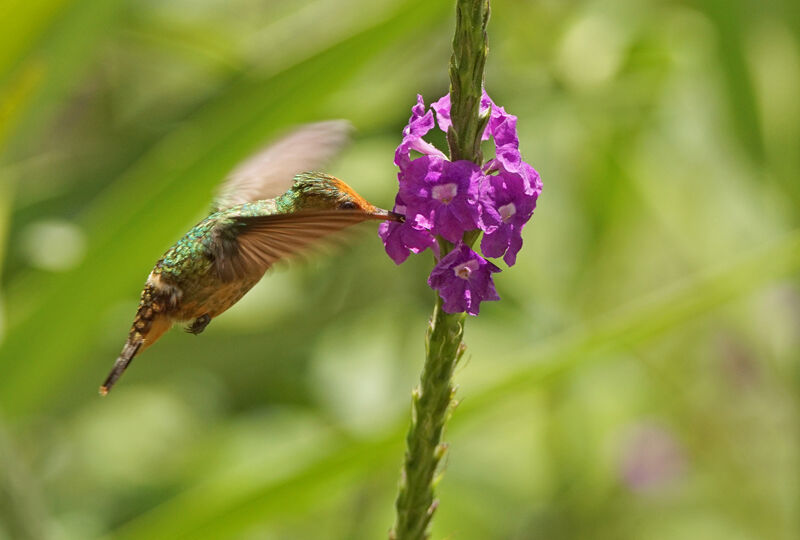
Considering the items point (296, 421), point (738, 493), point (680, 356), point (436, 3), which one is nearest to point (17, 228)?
point (296, 421)

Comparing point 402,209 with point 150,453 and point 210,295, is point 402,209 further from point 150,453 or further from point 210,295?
point 150,453

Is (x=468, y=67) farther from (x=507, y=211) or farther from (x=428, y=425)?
(x=428, y=425)

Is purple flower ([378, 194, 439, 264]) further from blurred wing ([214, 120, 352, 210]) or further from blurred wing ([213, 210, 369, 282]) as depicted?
blurred wing ([214, 120, 352, 210])

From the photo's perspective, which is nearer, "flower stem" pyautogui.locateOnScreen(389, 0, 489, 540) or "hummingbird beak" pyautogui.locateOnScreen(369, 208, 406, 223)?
"flower stem" pyautogui.locateOnScreen(389, 0, 489, 540)

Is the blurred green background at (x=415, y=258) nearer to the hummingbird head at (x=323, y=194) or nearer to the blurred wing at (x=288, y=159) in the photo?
the blurred wing at (x=288, y=159)

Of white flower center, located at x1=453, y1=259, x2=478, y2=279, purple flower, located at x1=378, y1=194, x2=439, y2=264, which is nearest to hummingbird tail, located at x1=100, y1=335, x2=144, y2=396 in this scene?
purple flower, located at x1=378, y1=194, x2=439, y2=264

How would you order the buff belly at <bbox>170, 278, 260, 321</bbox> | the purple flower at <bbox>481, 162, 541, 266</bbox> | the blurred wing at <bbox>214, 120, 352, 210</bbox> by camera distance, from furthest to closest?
the blurred wing at <bbox>214, 120, 352, 210</bbox> < the buff belly at <bbox>170, 278, 260, 321</bbox> < the purple flower at <bbox>481, 162, 541, 266</bbox>

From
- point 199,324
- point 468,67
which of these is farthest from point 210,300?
point 468,67
